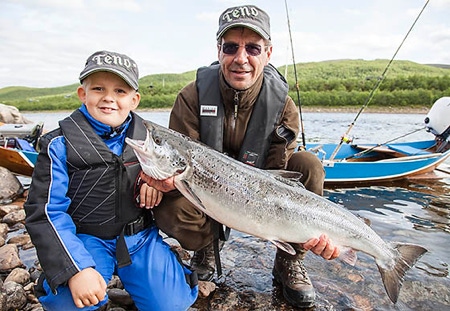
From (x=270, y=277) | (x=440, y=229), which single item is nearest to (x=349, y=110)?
(x=440, y=229)

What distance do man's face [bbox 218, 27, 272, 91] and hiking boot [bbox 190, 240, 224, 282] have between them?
6.25 ft

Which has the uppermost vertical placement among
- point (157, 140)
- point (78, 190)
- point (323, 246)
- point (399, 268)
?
point (157, 140)

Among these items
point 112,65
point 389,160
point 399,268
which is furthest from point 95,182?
point 389,160

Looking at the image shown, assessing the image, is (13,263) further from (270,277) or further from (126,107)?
(270,277)

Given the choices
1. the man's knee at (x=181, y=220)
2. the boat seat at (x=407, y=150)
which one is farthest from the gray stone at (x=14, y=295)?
the boat seat at (x=407, y=150)

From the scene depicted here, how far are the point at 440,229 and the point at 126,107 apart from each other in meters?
5.91

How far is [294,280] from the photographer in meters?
3.44

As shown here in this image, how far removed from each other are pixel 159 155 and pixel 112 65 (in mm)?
878

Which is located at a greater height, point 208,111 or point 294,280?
point 208,111

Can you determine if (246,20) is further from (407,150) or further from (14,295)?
(407,150)

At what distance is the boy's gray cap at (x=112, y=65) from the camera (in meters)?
2.89

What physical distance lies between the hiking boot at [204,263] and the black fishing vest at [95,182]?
46.9 inches

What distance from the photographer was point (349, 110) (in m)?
53.4

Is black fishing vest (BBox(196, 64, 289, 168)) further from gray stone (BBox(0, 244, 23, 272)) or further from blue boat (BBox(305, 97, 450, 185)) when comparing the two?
blue boat (BBox(305, 97, 450, 185))
